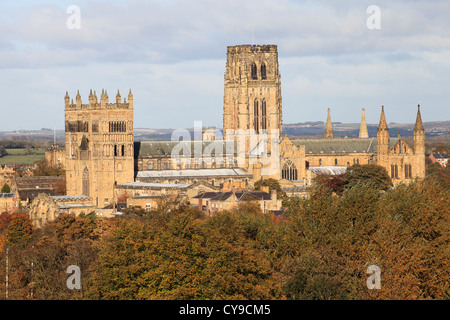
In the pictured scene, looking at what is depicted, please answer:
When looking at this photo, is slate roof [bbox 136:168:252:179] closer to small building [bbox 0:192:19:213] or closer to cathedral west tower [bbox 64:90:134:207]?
cathedral west tower [bbox 64:90:134:207]

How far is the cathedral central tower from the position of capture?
127 m

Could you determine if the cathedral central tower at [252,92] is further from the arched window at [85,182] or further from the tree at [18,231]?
the tree at [18,231]

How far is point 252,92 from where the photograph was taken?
12794 cm

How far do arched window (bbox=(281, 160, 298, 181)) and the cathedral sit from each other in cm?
13

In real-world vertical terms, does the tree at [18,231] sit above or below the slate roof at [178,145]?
below

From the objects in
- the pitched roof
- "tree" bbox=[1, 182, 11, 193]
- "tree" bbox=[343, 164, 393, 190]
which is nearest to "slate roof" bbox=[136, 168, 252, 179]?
"tree" bbox=[343, 164, 393, 190]

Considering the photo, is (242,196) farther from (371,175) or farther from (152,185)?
(371,175)

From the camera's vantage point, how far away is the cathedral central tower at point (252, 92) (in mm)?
127312

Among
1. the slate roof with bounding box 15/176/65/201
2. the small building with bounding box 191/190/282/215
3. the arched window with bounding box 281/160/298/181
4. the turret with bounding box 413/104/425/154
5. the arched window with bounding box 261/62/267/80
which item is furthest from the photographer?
the arched window with bounding box 261/62/267/80

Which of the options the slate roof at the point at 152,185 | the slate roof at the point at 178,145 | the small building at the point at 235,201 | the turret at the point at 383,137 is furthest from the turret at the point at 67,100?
the turret at the point at 383,137

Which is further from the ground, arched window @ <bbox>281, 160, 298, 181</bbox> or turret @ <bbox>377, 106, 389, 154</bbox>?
turret @ <bbox>377, 106, 389, 154</bbox>

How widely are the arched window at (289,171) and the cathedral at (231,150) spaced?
0.13 metres

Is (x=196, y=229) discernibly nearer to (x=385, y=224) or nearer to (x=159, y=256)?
(x=159, y=256)
